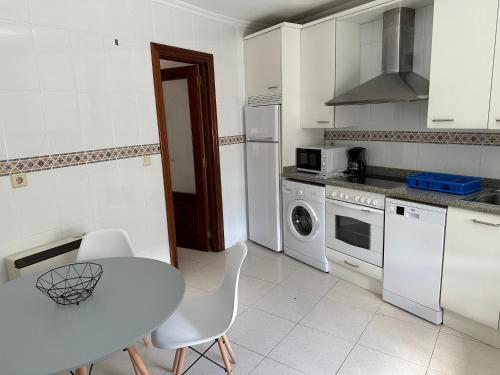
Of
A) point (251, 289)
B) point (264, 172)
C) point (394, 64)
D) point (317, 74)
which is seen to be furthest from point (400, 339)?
point (317, 74)

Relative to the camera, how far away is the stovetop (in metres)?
→ 2.79

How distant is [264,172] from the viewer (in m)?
3.53

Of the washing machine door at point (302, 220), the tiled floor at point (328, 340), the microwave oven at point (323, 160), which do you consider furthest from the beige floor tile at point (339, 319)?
the microwave oven at point (323, 160)

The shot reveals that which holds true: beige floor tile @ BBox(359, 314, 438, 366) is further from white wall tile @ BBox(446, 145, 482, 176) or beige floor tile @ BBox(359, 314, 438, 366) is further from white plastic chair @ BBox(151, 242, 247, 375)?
white wall tile @ BBox(446, 145, 482, 176)

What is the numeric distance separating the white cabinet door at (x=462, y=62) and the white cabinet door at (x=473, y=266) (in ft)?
2.07

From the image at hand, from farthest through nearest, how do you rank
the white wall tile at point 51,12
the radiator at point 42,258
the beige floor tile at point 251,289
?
the beige floor tile at point 251,289 < the white wall tile at point 51,12 < the radiator at point 42,258

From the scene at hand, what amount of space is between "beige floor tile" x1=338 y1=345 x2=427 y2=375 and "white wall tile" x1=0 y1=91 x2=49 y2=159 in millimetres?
2334

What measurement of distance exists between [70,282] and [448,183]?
7.73 feet

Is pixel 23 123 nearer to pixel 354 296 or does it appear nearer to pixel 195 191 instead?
pixel 195 191

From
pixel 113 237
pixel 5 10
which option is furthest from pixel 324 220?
pixel 5 10

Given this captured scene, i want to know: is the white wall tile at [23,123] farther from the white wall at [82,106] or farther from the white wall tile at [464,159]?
the white wall tile at [464,159]

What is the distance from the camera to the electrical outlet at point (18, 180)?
2.09 metres

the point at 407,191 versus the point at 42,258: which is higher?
the point at 407,191

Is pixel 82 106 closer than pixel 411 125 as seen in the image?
Yes
